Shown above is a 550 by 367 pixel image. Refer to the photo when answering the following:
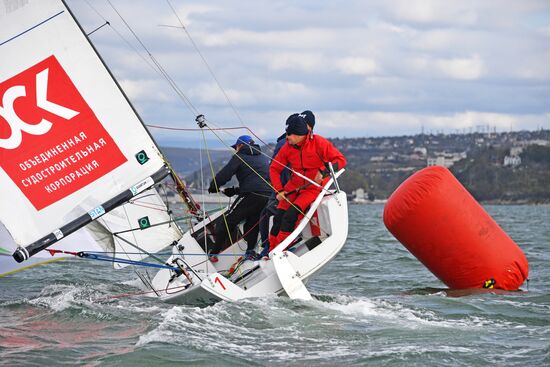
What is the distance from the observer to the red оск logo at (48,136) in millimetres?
8102

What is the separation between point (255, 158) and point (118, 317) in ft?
6.99

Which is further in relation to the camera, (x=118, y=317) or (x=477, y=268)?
(x=477, y=268)

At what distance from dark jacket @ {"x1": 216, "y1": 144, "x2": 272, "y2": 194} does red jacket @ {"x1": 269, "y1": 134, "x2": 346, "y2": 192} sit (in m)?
0.45

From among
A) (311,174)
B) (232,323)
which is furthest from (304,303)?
(311,174)

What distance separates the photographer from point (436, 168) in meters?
9.47

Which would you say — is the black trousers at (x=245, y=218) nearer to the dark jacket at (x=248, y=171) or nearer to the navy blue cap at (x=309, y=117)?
the dark jacket at (x=248, y=171)

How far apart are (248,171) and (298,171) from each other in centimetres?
64

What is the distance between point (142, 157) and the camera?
27.6 ft

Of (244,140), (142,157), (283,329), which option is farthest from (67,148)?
(283,329)

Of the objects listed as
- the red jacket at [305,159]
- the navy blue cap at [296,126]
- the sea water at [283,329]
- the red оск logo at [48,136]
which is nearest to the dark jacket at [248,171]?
the red jacket at [305,159]

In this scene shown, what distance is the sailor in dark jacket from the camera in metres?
9.45

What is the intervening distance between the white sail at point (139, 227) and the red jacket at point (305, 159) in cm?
153

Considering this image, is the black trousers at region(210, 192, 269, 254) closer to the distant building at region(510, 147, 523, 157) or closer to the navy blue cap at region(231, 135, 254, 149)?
the navy blue cap at region(231, 135, 254, 149)

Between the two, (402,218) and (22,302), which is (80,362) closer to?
(22,302)
